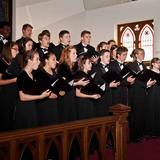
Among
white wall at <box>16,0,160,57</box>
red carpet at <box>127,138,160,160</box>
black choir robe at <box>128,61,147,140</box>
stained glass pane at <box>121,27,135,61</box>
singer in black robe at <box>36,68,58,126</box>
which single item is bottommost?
red carpet at <box>127,138,160,160</box>

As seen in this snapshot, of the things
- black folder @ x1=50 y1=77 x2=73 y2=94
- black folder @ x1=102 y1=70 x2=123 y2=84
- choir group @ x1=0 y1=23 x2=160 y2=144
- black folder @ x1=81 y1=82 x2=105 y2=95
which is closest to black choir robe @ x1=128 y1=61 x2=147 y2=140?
choir group @ x1=0 y1=23 x2=160 y2=144

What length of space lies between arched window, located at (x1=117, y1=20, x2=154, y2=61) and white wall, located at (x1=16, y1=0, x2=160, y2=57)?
164mm

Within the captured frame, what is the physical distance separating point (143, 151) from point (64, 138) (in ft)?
7.95

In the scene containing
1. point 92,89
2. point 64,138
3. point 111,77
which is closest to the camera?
point 64,138

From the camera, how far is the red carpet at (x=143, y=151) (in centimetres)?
484

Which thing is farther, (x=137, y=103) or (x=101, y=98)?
(x=137, y=103)

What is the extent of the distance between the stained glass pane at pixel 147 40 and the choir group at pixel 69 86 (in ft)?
13.0

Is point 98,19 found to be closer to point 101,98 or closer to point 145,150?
point 101,98

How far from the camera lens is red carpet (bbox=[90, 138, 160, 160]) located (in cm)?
484

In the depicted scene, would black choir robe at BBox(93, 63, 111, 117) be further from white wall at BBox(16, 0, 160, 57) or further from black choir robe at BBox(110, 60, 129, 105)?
white wall at BBox(16, 0, 160, 57)

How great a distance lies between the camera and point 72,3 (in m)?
11.7

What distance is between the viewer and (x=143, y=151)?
5.26 meters

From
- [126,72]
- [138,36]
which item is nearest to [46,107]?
[126,72]

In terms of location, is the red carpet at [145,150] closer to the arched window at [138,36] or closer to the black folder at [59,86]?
the black folder at [59,86]
